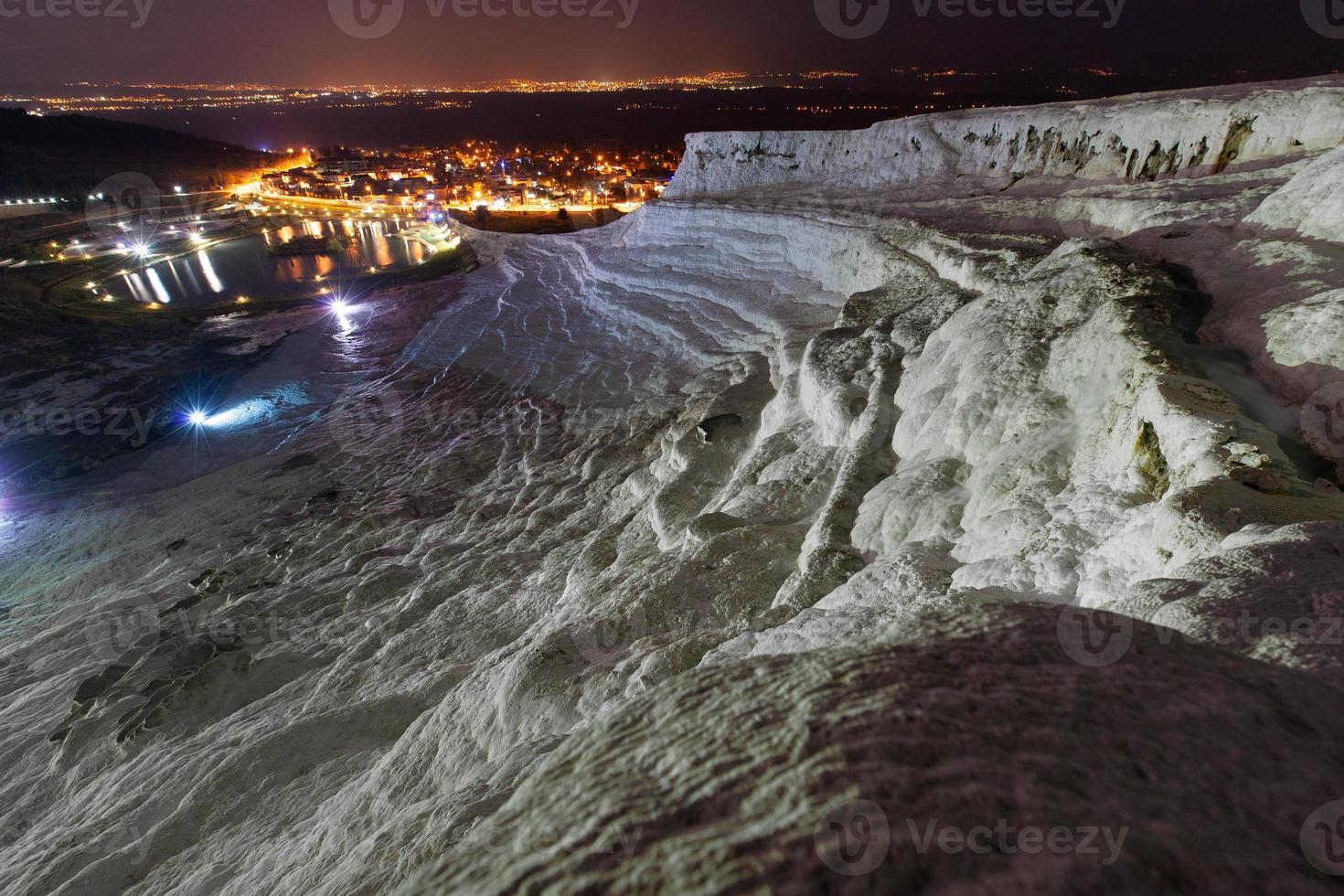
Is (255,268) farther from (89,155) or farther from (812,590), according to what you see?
(89,155)

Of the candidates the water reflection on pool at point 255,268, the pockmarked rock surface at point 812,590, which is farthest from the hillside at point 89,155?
the pockmarked rock surface at point 812,590

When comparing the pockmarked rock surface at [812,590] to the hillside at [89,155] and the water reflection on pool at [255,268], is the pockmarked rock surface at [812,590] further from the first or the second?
the hillside at [89,155]

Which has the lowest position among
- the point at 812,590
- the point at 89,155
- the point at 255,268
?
the point at 255,268

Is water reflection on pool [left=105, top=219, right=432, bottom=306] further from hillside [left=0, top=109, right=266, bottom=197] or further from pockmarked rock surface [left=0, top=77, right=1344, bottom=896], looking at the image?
hillside [left=0, top=109, right=266, bottom=197]

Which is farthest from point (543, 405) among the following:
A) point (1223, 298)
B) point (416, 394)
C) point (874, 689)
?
point (874, 689)

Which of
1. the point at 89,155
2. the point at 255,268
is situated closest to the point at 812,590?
the point at 255,268

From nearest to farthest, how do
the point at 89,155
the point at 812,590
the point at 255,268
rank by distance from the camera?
the point at 812,590 < the point at 255,268 < the point at 89,155

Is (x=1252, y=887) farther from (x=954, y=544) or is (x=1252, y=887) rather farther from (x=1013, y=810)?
(x=954, y=544)
